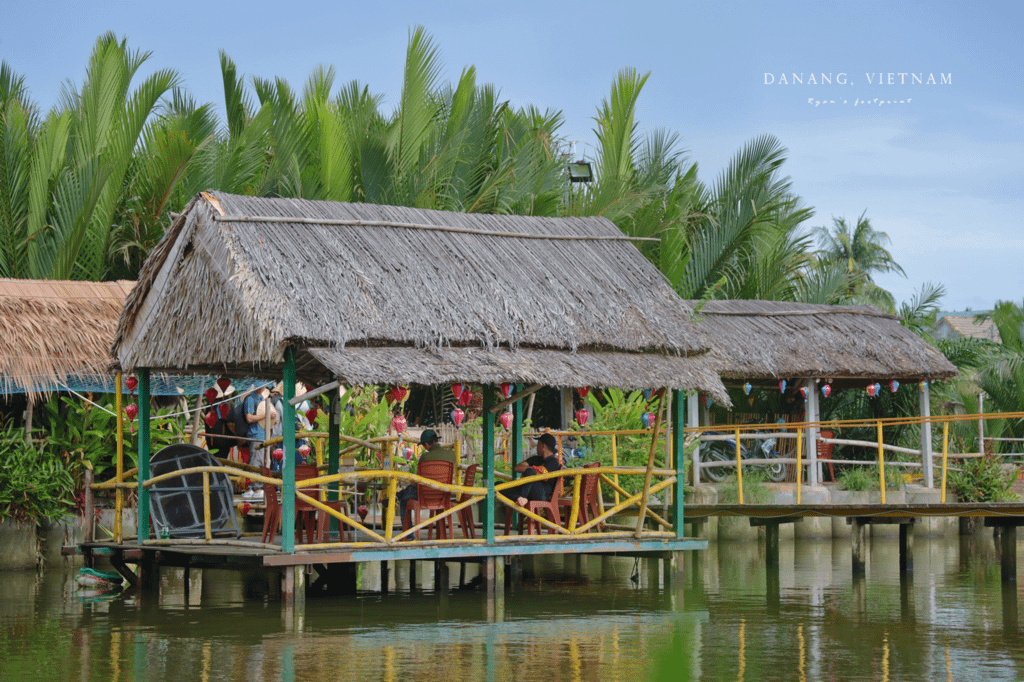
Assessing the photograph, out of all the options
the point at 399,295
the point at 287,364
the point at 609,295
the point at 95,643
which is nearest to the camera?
the point at 95,643

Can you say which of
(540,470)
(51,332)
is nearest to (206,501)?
(540,470)

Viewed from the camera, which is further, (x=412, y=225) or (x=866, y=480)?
(x=866, y=480)

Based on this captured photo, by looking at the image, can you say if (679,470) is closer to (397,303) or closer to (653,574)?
(653,574)

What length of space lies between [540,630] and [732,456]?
12.0 m

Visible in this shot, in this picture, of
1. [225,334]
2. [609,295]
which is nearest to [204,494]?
[225,334]

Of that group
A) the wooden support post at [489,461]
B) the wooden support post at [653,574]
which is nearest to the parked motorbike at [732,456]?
the wooden support post at [653,574]

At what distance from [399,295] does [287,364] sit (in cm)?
163

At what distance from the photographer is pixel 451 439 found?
23.7 metres

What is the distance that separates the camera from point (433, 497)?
13773 millimetres

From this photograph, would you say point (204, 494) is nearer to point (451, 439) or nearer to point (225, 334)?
point (225, 334)

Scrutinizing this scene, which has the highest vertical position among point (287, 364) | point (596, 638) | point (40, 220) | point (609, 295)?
point (40, 220)

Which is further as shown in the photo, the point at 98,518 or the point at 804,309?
the point at 804,309

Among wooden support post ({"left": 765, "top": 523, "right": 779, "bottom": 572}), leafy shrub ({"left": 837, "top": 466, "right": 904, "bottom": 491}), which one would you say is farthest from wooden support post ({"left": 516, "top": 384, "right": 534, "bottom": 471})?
leafy shrub ({"left": 837, "top": 466, "right": 904, "bottom": 491})

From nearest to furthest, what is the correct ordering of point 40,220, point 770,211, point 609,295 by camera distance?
point 609,295, point 40,220, point 770,211
